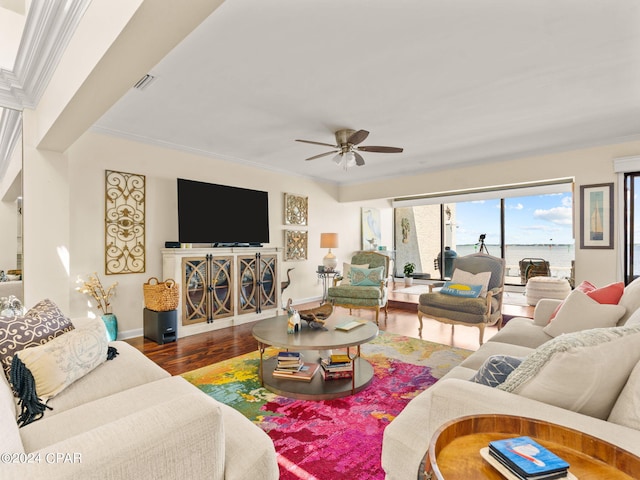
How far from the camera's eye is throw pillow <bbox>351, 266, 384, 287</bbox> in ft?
15.5

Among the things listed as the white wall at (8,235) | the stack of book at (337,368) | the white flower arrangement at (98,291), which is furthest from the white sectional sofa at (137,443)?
the white flower arrangement at (98,291)

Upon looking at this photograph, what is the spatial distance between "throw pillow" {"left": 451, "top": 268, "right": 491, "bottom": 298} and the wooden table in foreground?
306cm

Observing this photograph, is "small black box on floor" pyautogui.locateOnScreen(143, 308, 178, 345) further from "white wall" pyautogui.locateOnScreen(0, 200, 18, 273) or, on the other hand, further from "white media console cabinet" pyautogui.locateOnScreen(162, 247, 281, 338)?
"white wall" pyautogui.locateOnScreen(0, 200, 18, 273)

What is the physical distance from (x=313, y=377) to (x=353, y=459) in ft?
3.15

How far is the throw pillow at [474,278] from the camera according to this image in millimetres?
3764

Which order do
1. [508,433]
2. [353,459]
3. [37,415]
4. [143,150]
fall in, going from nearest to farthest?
[508,433]
[37,415]
[353,459]
[143,150]

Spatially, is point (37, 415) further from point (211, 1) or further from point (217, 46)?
point (217, 46)

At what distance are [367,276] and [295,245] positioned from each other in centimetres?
163

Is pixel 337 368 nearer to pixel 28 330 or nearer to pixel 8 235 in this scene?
pixel 28 330

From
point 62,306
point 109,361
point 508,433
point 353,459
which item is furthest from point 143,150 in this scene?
point 508,433

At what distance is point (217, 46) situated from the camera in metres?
2.20

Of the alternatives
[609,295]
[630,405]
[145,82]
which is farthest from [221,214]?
[630,405]

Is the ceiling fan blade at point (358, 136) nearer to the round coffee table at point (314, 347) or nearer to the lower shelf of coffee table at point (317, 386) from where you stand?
the round coffee table at point (314, 347)

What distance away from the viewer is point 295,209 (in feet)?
19.3
